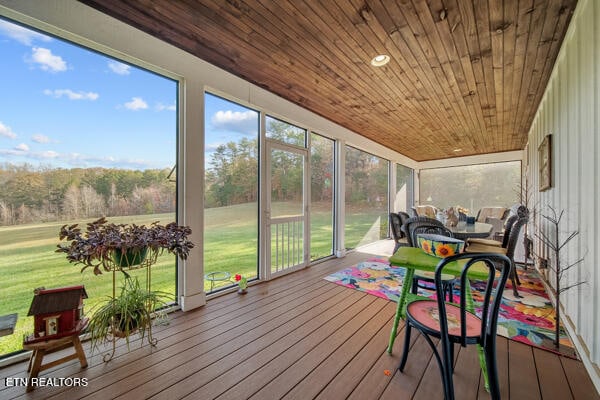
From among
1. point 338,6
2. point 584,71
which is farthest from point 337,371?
point 584,71

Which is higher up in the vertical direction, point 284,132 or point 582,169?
point 284,132

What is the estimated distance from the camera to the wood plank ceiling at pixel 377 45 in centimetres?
181

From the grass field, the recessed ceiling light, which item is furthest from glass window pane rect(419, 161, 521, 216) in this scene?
the grass field

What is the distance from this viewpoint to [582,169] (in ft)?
5.65

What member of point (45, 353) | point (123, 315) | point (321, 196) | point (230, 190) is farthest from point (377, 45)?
point (45, 353)

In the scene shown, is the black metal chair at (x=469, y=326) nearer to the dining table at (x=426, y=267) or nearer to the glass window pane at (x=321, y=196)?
the dining table at (x=426, y=267)

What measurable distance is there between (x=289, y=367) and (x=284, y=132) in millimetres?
2981

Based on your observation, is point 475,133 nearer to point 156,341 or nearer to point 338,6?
point 338,6

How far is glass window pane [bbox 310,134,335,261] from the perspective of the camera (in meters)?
4.19

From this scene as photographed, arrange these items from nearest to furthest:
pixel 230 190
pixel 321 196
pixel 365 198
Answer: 1. pixel 230 190
2. pixel 321 196
3. pixel 365 198

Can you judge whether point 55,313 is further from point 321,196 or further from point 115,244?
point 321,196

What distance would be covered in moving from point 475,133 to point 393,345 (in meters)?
5.21

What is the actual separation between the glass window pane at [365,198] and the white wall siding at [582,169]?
3.11 m

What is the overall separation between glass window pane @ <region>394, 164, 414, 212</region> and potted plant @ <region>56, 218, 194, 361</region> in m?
6.54
